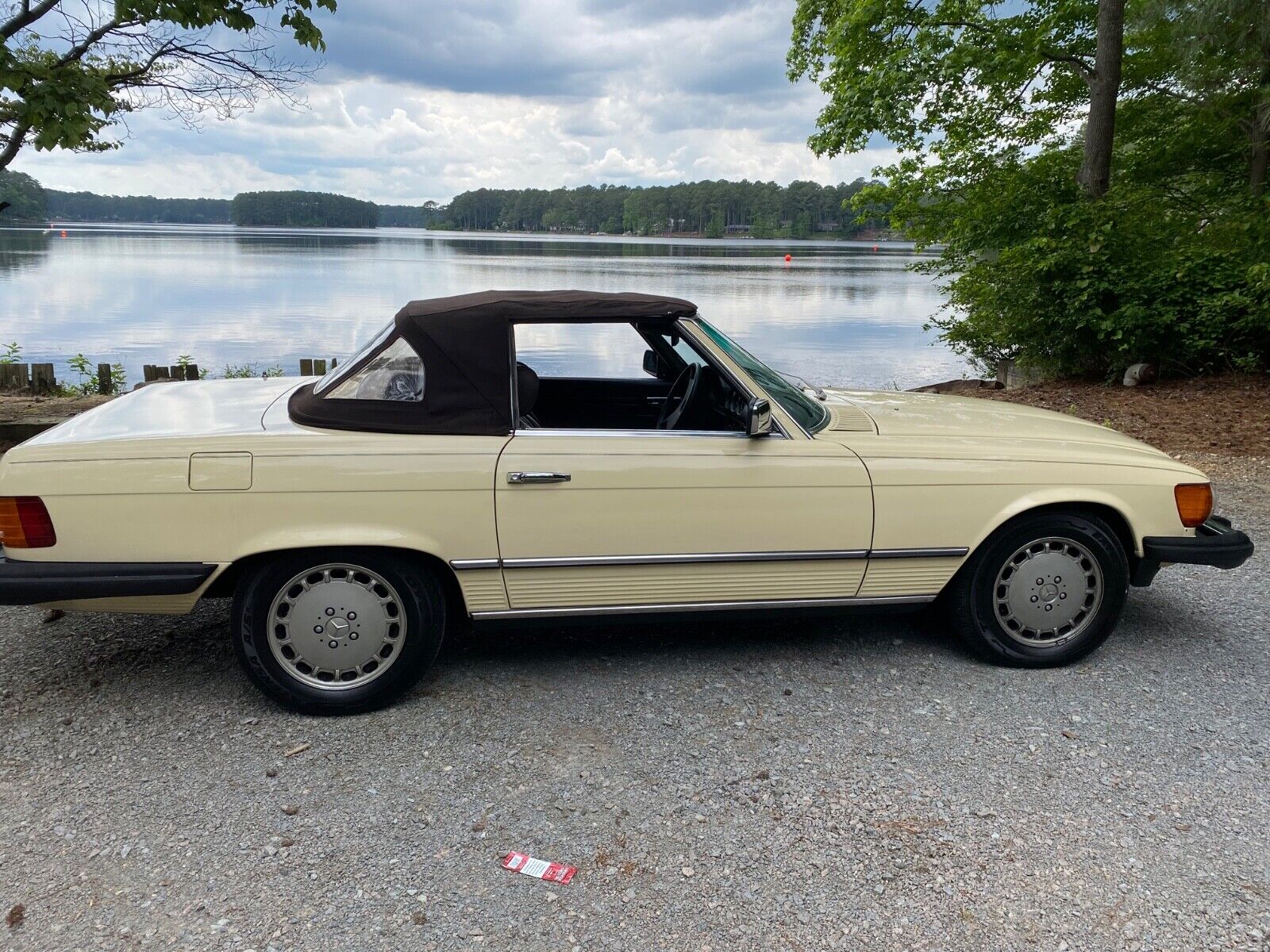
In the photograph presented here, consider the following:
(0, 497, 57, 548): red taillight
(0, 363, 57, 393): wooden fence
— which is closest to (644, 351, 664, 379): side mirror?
(0, 497, 57, 548): red taillight

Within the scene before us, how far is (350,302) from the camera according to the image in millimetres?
27469

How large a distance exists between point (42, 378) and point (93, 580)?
8.12m

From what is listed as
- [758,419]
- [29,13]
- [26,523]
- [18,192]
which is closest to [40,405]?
[29,13]

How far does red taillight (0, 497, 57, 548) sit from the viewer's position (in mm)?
3219

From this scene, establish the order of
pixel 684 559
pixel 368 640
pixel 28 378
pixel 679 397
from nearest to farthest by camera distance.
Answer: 1. pixel 368 640
2. pixel 684 559
3. pixel 679 397
4. pixel 28 378

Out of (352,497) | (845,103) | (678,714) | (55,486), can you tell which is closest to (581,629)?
(678,714)

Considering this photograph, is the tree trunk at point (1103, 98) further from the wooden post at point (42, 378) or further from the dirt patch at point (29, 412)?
the wooden post at point (42, 378)

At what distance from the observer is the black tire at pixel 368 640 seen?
3.37 meters

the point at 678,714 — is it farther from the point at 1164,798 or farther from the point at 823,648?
the point at 1164,798

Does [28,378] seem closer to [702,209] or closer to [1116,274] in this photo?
[1116,274]

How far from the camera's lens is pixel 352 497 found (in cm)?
332

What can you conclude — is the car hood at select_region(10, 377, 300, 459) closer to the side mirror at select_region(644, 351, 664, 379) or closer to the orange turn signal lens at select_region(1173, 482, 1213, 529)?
the side mirror at select_region(644, 351, 664, 379)

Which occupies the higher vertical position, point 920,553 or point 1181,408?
point 920,553

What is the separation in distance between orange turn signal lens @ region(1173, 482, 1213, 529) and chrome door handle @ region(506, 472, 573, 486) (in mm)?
2596
